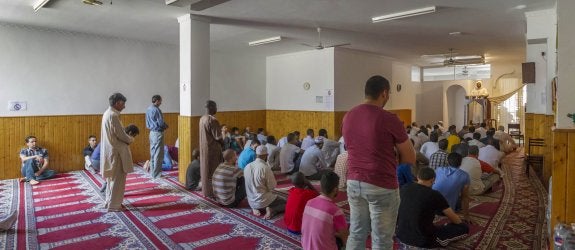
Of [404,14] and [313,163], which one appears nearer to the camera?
[404,14]

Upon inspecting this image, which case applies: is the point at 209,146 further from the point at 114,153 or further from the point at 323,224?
the point at 323,224

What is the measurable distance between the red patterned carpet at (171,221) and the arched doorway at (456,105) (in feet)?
30.1

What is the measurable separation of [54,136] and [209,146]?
3840 millimetres

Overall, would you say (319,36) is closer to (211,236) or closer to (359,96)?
(359,96)

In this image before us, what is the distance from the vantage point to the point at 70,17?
20.2 ft

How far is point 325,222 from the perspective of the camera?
8.46 feet

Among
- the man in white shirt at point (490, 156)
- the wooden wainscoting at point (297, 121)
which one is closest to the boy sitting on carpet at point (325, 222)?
the man in white shirt at point (490, 156)

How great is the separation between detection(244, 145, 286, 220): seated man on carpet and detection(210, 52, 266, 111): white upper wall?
5.98m

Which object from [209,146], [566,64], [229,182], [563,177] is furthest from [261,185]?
[566,64]

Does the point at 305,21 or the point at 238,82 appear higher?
the point at 305,21

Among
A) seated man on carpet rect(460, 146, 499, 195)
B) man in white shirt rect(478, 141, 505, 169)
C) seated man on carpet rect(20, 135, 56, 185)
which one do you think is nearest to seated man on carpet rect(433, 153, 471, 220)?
seated man on carpet rect(460, 146, 499, 195)

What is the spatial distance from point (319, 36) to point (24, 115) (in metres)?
5.59

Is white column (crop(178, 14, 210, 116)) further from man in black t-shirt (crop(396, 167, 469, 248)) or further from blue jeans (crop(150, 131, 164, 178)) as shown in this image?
man in black t-shirt (crop(396, 167, 469, 248))

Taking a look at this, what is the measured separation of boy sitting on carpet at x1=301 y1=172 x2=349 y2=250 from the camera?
258cm
